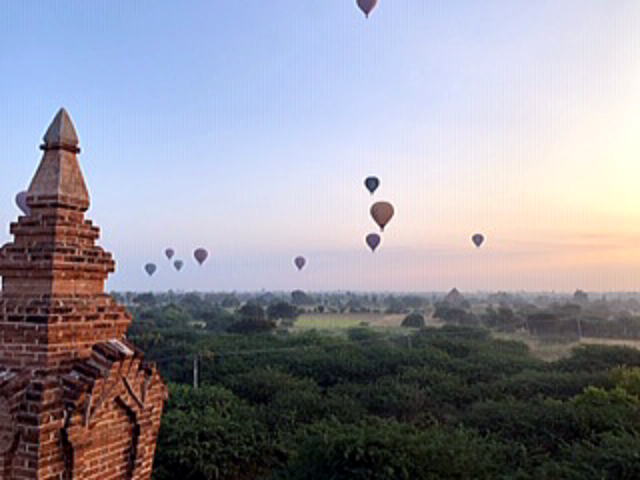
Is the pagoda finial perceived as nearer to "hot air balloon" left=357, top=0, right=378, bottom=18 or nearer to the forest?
the forest

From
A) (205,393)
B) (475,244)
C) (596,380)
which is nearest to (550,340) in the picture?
(475,244)

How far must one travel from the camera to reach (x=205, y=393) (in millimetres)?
18859

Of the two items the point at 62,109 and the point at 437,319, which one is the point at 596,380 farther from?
the point at 437,319

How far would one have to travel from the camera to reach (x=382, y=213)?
31297 mm

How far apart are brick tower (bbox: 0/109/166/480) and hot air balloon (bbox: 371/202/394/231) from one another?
26261 mm

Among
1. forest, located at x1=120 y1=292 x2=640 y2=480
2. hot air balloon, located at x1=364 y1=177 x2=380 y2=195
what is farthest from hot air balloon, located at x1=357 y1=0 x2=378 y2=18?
forest, located at x1=120 y1=292 x2=640 y2=480

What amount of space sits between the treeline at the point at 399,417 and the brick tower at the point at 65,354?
7.85 meters

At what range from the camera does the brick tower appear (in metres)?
4.45

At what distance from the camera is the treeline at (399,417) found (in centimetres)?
1218

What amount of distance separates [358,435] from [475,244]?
40705 millimetres

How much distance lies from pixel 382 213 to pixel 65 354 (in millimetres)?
27230

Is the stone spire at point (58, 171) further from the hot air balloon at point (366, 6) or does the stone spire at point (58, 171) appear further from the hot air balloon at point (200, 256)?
the hot air balloon at point (200, 256)

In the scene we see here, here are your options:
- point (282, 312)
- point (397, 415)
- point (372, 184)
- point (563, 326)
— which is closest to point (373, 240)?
point (372, 184)

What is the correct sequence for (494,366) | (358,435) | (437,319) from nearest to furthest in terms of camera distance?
(358,435)
(494,366)
(437,319)
